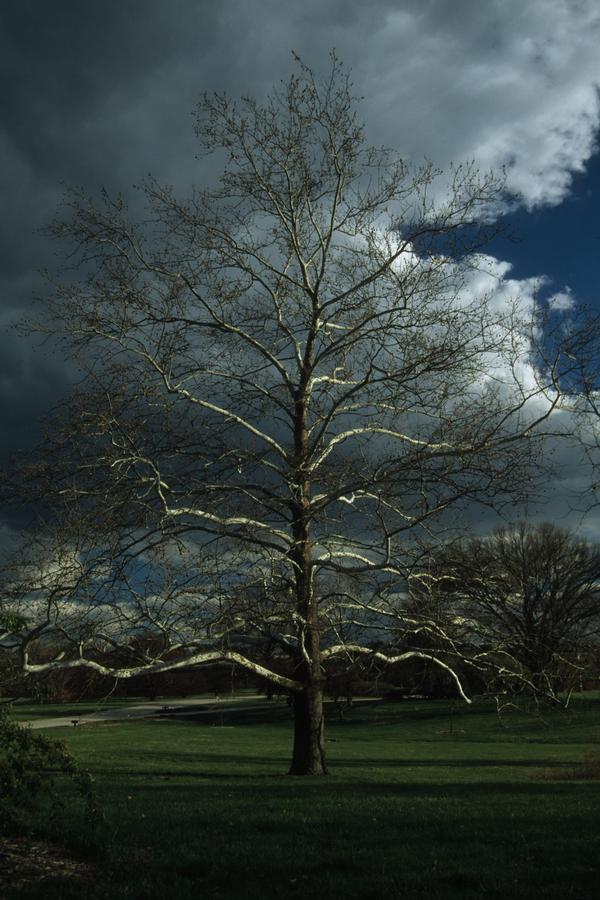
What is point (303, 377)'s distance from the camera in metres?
13.0

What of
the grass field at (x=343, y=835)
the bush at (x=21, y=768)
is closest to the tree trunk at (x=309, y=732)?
the grass field at (x=343, y=835)

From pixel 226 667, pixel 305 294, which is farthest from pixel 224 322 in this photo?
pixel 226 667

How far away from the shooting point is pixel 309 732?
43.2 feet

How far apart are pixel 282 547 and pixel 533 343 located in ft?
15.8

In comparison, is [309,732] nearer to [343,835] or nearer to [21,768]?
[343,835]

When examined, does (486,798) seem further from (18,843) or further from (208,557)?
(18,843)

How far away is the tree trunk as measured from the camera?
12.8 meters

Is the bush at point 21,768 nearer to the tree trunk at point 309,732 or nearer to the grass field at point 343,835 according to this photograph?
the grass field at point 343,835

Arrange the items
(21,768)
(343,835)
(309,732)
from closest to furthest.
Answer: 1. (21,768)
2. (343,835)
3. (309,732)

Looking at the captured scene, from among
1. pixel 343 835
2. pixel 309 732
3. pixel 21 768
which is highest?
pixel 21 768

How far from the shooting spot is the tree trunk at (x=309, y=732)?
42.1 ft

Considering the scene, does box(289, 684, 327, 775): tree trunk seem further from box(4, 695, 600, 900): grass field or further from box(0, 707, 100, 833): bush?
box(0, 707, 100, 833): bush

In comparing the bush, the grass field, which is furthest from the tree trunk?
the bush

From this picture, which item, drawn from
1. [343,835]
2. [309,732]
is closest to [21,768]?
[343,835]
